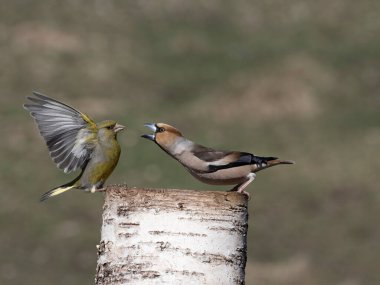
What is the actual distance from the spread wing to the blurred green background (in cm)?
1185

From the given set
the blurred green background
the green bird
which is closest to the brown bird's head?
the green bird

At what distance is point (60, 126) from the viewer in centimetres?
693

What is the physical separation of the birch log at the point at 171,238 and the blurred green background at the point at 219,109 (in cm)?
1317

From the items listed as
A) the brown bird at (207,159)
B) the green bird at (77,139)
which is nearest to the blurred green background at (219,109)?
the green bird at (77,139)

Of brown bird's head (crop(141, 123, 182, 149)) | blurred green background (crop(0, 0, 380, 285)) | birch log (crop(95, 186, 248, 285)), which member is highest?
blurred green background (crop(0, 0, 380, 285))

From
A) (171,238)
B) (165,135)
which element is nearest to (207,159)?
(165,135)

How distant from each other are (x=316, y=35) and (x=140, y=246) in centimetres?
2810

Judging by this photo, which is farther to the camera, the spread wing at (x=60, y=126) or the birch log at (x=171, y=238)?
the spread wing at (x=60, y=126)

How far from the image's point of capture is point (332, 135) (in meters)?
27.4

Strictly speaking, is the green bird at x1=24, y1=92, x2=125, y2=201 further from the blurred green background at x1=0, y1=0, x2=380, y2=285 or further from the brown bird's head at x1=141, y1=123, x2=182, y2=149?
the blurred green background at x1=0, y1=0, x2=380, y2=285

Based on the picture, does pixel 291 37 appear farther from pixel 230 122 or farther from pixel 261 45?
pixel 230 122

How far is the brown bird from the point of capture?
6.86 m

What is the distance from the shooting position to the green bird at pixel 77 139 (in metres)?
6.93

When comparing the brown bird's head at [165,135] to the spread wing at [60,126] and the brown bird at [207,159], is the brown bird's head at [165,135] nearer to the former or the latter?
the brown bird at [207,159]
